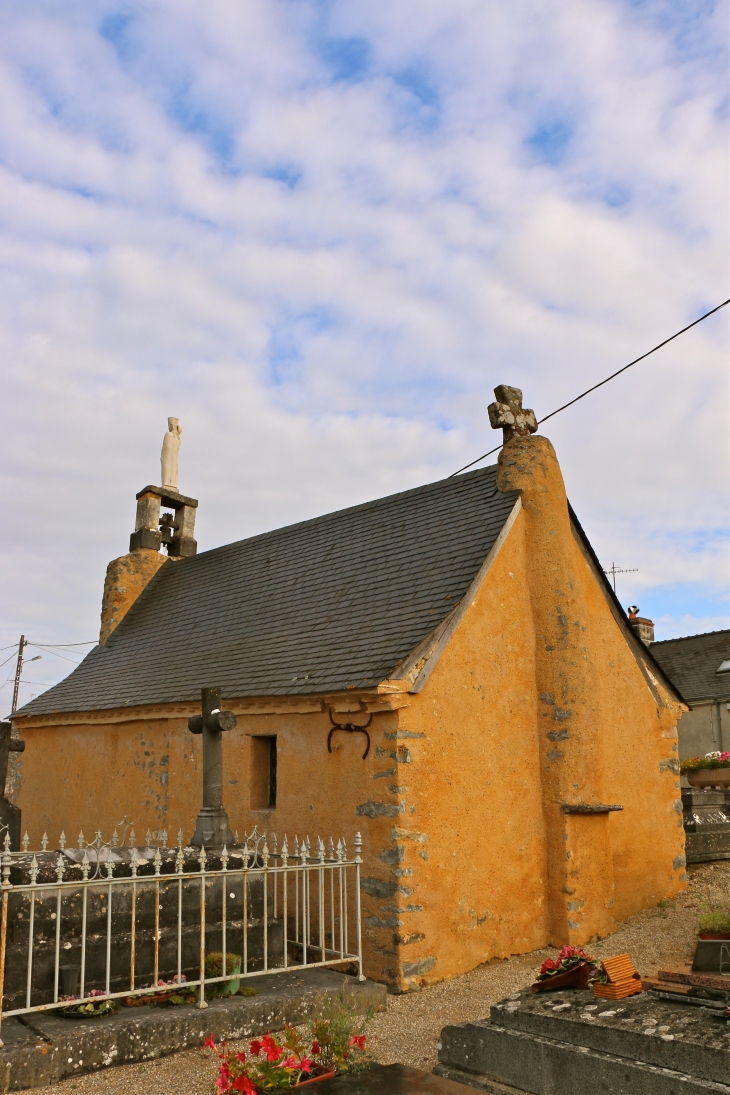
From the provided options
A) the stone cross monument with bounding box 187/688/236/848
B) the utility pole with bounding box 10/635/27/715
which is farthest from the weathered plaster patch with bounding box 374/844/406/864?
the utility pole with bounding box 10/635/27/715

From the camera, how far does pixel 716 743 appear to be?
2525cm

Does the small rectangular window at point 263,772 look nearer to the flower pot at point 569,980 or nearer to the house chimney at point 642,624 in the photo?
the flower pot at point 569,980

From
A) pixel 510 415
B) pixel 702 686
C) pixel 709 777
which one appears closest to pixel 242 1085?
pixel 510 415

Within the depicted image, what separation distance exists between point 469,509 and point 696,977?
695 centimetres

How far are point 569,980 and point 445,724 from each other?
11.3ft

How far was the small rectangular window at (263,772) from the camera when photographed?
426 inches

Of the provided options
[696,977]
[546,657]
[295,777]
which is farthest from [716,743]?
[696,977]

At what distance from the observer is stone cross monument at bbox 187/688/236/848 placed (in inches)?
332

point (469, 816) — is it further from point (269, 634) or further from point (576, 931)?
point (269, 634)

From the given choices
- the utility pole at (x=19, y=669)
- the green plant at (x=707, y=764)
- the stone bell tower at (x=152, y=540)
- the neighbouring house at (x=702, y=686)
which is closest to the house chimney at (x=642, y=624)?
the neighbouring house at (x=702, y=686)

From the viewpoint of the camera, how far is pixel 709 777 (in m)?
15.8

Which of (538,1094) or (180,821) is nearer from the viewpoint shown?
(538,1094)

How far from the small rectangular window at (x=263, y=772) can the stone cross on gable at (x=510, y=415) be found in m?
5.29

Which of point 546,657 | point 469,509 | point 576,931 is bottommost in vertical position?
point 576,931
